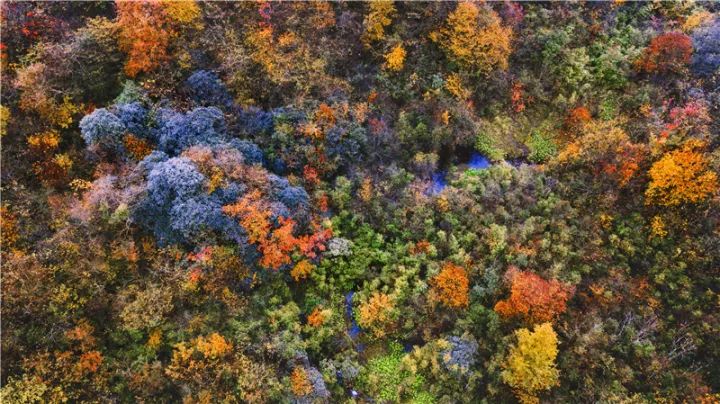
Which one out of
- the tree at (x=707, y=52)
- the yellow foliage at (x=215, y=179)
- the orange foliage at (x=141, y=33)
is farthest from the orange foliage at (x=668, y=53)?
the orange foliage at (x=141, y=33)

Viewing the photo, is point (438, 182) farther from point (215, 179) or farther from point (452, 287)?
point (215, 179)

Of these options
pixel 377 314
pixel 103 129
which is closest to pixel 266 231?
pixel 377 314

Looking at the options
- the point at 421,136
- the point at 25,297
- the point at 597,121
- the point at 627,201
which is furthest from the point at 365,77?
the point at 25,297

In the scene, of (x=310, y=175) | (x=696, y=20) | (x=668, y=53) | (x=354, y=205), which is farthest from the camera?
(x=696, y=20)

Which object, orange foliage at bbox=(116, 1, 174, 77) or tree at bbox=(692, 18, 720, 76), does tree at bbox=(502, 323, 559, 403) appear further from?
orange foliage at bbox=(116, 1, 174, 77)

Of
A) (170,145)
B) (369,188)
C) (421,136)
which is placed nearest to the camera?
(170,145)

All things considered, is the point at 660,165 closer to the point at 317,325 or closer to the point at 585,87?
the point at 585,87
